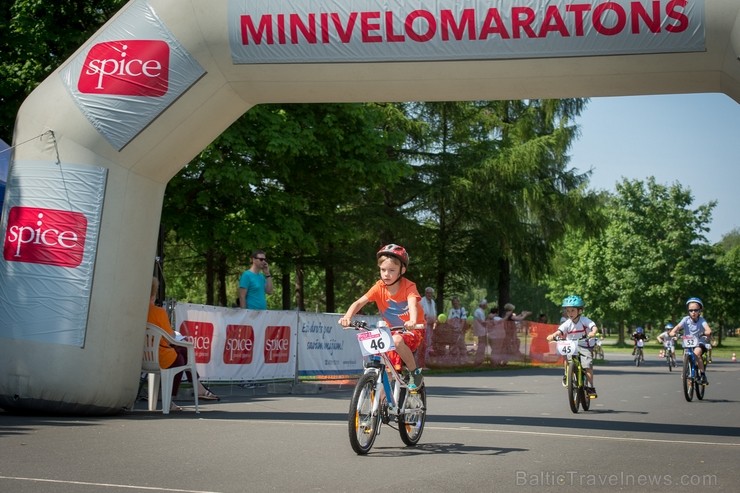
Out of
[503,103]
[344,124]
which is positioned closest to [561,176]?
[503,103]

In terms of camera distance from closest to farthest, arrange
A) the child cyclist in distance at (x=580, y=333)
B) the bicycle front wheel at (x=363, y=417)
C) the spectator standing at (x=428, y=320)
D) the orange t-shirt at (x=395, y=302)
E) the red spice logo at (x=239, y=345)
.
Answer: the bicycle front wheel at (x=363, y=417)
the orange t-shirt at (x=395, y=302)
the child cyclist in distance at (x=580, y=333)
the red spice logo at (x=239, y=345)
the spectator standing at (x=428, y=320)

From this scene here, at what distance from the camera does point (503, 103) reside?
1569 inches

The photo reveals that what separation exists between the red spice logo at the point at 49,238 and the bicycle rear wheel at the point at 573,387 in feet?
20.6

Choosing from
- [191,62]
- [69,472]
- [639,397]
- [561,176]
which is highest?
[561,176]

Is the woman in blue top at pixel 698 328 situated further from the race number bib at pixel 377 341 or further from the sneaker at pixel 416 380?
the race number bib at pixel 377 341

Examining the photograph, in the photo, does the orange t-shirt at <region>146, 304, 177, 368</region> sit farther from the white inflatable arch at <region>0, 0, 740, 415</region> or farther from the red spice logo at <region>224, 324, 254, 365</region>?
the red spice logo at <region>224, 324, 254, 365</region>

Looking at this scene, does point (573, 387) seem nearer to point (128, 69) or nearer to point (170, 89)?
point (170, 89)

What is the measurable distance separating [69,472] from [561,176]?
3467 centimetres

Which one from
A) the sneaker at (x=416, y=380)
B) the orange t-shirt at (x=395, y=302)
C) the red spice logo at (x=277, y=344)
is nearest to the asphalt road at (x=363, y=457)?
the sneaker at (x=416, y=380)

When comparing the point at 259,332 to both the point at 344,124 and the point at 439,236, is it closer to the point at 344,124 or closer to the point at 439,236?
the point at 344,124

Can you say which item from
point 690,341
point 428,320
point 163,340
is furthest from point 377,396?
point 428,320

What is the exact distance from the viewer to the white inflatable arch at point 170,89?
11.0m

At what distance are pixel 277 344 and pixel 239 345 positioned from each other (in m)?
1.24

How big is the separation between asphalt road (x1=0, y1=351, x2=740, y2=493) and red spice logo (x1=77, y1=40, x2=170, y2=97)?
3.65 m
